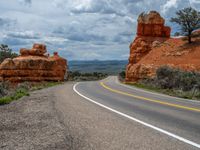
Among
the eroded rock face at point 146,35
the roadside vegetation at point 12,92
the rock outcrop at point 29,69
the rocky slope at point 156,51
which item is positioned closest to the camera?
the roadside vegetation at point 12,92

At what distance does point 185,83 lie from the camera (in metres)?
24.8

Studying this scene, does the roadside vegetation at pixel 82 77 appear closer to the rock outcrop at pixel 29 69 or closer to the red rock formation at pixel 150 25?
the rock outcrop at pixel 29 69

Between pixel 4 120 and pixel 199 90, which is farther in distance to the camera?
pixel 199 90

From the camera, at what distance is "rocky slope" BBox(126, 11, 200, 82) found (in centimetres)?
3759

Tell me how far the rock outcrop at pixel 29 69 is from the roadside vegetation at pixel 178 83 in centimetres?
3447

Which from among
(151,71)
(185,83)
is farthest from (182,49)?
(185,83)

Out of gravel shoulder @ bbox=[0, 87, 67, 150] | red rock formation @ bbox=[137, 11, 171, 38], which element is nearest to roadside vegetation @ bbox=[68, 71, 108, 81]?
red rock formation @ bbox=[137, 11, 171, 38]

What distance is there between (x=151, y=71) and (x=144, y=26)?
564 inches

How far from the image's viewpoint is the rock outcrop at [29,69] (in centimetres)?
5903

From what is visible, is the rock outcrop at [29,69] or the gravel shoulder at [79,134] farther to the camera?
the rock outcrop at [29,69]

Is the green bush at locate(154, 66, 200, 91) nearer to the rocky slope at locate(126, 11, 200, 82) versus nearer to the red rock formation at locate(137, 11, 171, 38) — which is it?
the rocky slope at locate(126, 11, 200, 82)

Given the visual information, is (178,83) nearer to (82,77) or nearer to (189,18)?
(189,18)

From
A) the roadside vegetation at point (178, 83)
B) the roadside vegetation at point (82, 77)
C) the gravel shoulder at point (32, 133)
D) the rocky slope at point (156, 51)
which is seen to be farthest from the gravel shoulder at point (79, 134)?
the roadside vegetation at point (82, 77)

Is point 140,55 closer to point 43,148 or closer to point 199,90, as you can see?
point 199,90
